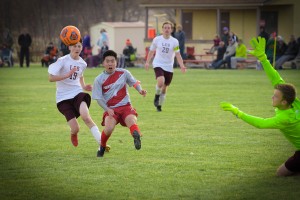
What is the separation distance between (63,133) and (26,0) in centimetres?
2622

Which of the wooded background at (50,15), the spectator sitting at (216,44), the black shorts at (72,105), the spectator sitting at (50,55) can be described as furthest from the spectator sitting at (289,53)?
the black shorts at (72,105)

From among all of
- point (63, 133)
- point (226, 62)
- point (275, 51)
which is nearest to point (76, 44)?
point (63, 133)

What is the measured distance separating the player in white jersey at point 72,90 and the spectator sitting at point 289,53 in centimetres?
2234

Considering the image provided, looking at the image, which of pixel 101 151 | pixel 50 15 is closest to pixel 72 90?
pixel 101 151

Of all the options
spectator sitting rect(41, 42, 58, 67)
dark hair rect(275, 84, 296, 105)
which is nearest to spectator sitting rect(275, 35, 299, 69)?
spectator sitting rect(41, 42, 58, 67)

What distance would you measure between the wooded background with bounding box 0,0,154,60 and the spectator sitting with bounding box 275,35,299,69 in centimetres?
1334

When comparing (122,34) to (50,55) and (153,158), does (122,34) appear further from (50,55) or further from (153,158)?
(153,158)

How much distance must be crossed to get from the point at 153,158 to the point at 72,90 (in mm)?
1687

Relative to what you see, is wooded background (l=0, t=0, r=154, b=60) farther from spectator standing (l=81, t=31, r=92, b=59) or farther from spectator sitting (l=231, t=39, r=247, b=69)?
spectator sitting (l=231, t=39, r=247, b=69)

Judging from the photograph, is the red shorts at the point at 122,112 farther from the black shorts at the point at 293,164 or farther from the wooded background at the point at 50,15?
the wooded background at the point at 50,15

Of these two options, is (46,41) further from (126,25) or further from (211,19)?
(211,19)

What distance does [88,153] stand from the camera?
1014 cm

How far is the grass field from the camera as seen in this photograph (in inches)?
302

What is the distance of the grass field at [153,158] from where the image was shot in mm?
7676
